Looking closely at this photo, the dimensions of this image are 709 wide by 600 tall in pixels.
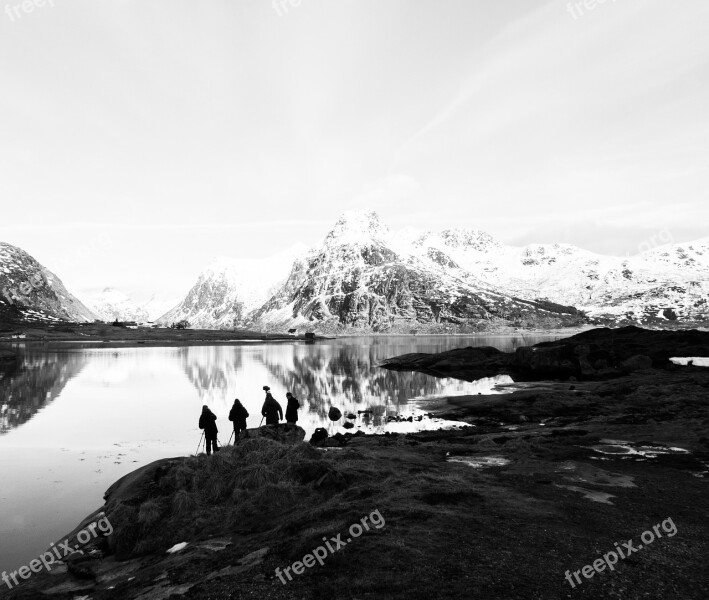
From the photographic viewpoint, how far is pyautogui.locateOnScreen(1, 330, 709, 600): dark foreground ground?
10.3m

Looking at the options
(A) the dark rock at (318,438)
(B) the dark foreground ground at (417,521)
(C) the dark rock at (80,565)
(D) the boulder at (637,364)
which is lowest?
(C) the dark rock at (80,565)

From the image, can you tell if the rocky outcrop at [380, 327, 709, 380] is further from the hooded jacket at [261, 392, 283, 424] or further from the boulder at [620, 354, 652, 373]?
the hooded jacket at [261, 392, 283, 424]

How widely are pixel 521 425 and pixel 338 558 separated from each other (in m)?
26.9

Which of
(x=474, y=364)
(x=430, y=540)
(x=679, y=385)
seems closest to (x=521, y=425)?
(x=679, y=385)

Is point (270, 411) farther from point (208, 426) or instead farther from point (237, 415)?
point (208, 426)

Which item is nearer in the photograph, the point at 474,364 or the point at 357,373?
the point at 357,373

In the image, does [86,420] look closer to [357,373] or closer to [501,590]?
[501,590]

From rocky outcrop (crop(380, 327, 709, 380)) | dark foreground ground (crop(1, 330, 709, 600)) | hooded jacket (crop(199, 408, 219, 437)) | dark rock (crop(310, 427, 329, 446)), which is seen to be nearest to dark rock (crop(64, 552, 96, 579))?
dark foreground ground (crop(1, 330, 709, 600))

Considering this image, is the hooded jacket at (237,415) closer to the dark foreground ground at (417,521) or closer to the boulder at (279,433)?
the boulder at (279,433)

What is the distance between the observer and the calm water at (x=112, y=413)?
20562mm

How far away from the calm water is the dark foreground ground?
3.32 m

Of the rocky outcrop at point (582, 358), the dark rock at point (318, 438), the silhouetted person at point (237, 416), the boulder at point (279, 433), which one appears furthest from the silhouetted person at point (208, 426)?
the rocky outcrop at point (582, 358)

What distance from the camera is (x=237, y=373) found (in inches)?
3182

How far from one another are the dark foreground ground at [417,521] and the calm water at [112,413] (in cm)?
332
